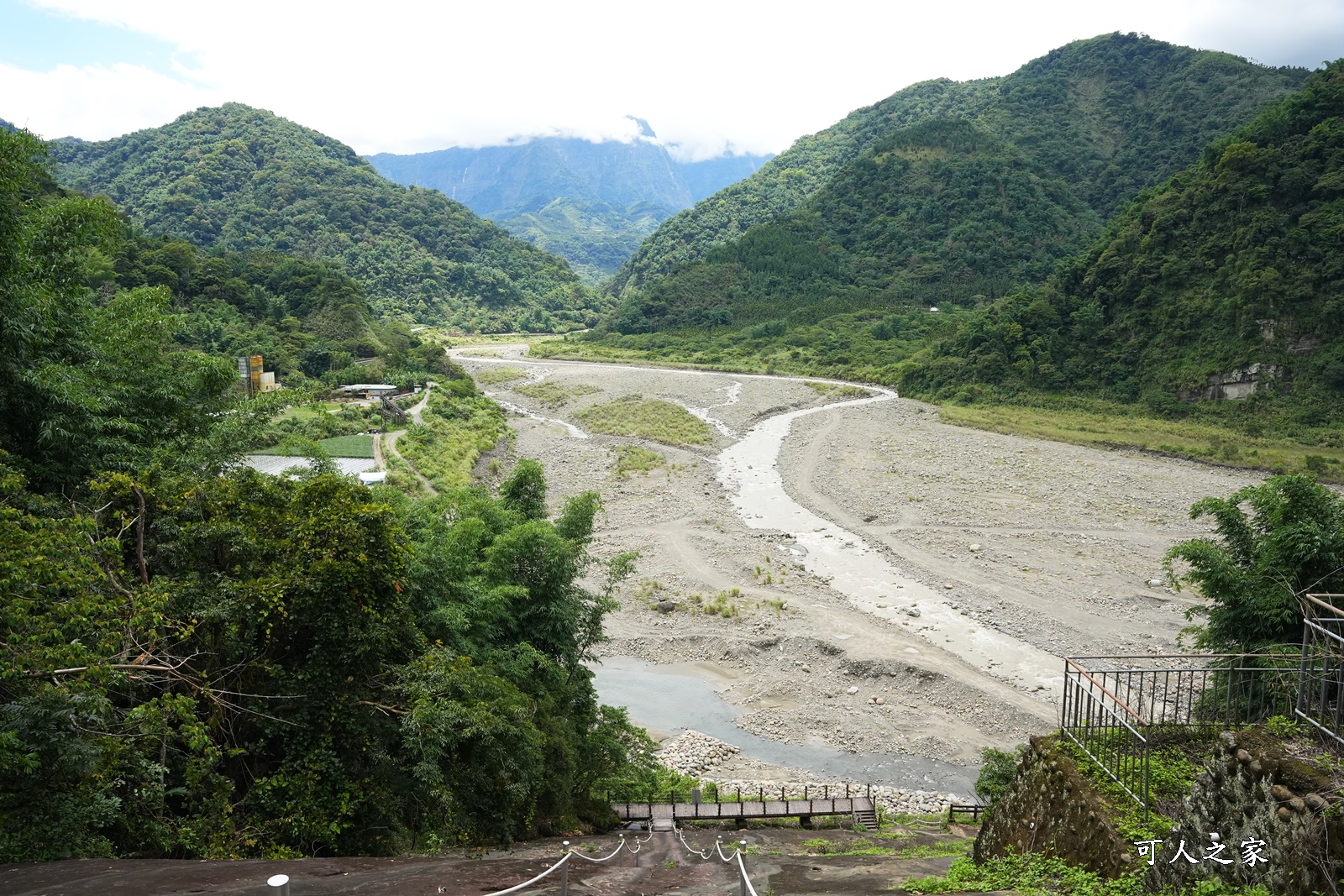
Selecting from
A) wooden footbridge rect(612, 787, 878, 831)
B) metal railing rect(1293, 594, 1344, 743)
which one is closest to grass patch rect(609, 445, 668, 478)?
wooden footbridge rect(612, 787, 878, 831)

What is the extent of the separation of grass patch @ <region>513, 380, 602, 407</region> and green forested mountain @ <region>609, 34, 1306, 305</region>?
44.7 metres

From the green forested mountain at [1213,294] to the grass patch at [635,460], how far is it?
2799 centimetres

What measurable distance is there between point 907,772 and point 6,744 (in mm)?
14363

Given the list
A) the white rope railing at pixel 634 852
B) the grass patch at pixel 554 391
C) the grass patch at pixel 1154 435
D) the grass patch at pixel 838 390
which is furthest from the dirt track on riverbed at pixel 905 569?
the grass patch at pixel 838 390

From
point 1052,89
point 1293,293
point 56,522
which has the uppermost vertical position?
point 1052,89

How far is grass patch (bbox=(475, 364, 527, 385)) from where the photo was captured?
72.9m

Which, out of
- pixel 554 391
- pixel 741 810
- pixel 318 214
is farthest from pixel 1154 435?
pixel 318 214

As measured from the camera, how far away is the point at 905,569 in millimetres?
26250

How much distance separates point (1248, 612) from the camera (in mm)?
12734

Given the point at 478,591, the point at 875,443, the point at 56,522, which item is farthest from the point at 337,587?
the point at 875,443

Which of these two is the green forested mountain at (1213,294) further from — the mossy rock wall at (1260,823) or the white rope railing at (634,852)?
the mossy rock wall at (1260,823)

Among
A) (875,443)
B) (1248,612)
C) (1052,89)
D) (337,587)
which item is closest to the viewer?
(337,587)

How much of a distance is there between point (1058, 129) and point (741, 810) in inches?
5264

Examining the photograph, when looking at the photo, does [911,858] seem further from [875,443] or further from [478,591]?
[875,443]
